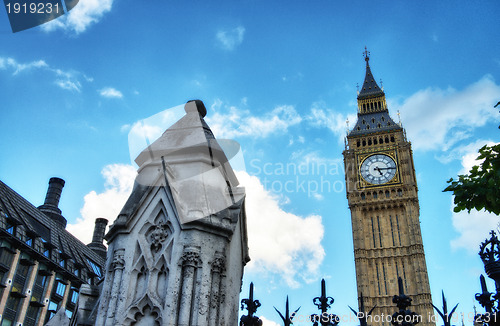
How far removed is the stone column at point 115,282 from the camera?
3848 millimetres

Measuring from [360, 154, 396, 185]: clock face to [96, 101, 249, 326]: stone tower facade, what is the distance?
63374mm

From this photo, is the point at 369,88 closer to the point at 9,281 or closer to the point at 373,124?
the point at 373,124

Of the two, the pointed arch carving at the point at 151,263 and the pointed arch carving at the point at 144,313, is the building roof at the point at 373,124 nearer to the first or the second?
the pointed arch carving at the point at 151,263

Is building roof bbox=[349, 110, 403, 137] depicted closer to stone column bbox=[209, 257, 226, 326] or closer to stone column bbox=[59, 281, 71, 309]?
stone column bbox=[59, 281, 71, 309]

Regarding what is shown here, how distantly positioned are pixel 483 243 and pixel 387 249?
60.7m

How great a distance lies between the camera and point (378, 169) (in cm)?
6575

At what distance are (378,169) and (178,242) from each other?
212 feet

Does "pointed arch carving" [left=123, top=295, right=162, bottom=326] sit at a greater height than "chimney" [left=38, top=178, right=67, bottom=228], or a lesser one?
lesser

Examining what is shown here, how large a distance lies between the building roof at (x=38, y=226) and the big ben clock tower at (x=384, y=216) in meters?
34.6

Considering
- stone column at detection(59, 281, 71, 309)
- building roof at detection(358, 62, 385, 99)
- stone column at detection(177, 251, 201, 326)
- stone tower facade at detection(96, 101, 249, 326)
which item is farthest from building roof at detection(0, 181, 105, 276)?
building roof at detection(358, 62, 385, 99)

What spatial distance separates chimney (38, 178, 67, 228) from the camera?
60606 mm

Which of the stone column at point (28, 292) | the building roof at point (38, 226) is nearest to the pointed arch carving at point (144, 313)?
the stone column at point (28, 292)

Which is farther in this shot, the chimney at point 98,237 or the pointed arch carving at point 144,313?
the chimney at point 98,237

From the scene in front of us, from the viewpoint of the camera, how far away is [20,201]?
45.2m
